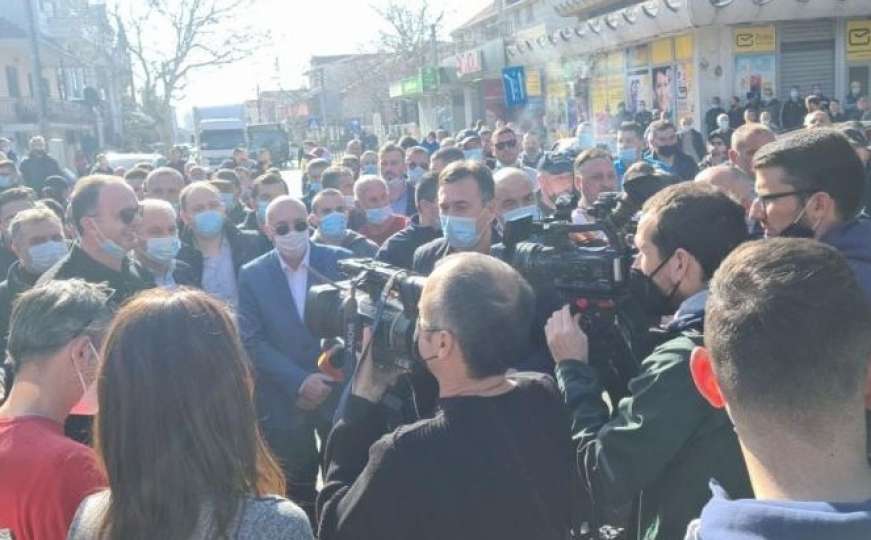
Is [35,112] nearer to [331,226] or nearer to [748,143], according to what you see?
[331,226]

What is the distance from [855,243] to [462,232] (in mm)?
1751

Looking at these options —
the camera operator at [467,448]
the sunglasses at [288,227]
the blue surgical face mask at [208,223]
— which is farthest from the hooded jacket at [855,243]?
the blue surgical face mask at [208,223]

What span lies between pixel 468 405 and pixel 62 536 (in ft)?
3.29

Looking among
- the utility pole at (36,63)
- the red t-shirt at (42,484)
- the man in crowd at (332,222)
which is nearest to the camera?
the red t-shirt at (42,484)

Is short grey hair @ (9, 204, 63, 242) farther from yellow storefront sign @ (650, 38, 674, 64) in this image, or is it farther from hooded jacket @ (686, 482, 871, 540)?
yellow storefront sign @ (650, 38, 674, 64)

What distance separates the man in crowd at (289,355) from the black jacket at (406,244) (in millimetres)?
512

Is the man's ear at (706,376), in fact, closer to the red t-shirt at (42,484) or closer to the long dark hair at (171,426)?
the long dark hair at (171,426)

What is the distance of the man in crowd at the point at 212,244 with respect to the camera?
17.4 ft

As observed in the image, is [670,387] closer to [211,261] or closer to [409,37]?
[211,261]

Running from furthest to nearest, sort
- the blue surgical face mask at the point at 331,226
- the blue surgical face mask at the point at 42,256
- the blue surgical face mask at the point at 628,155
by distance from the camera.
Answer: the blue surgical face mask at the point at 628,155 → the blue surgical face mask at the point at 331,226 → the blue surgical face mask at the point at 42,256

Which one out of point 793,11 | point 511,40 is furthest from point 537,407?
point 511,40

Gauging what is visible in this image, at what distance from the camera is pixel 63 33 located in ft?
133

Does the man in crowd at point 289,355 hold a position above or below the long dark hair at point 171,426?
below

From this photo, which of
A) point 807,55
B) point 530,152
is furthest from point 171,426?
point 807,55
